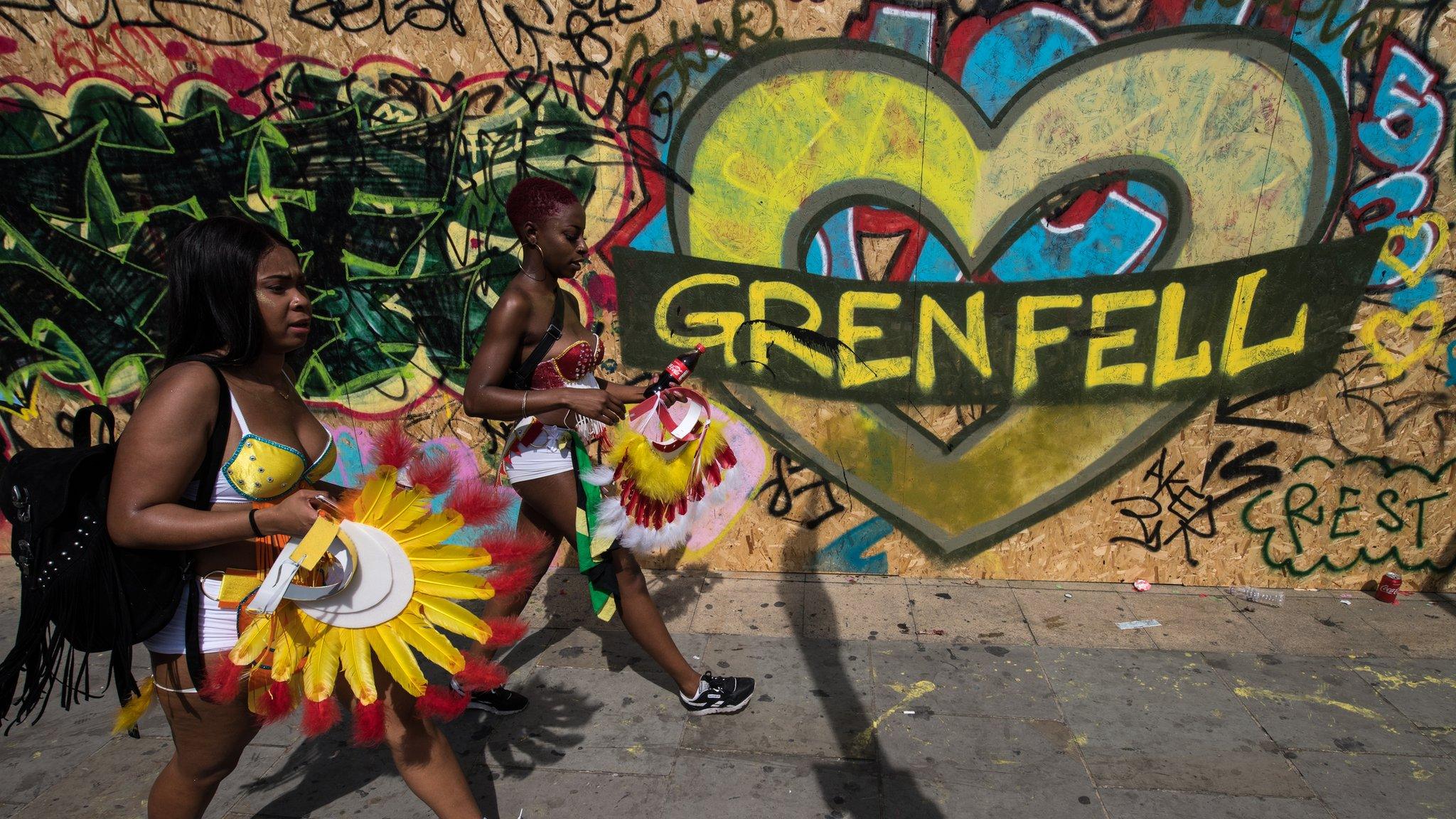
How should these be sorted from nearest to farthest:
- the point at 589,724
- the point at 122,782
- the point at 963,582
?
the point at 122,782 → the point at 589,724 → the point at 963,582

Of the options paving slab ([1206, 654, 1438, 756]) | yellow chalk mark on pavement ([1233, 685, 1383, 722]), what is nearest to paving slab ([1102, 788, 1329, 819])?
paving slab ([1206, 654, 1438, 756])

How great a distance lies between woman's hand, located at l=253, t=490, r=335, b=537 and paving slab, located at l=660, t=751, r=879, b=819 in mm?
1603

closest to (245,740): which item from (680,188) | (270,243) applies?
(270,243)

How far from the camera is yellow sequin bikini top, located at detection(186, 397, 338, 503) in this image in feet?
6.24

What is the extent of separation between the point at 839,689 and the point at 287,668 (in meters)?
2.18

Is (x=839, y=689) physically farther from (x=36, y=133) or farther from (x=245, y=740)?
(x=36, y=133)

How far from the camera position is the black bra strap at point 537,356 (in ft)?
9.59

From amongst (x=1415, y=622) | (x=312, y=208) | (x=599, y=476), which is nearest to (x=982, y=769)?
(x=599, y=476)

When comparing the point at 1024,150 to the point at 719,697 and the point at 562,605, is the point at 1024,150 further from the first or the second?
the point at 562,605

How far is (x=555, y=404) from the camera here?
9.08 ft

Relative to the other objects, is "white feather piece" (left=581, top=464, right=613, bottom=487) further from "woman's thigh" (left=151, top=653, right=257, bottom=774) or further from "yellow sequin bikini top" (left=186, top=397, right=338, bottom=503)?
"woman's thigh" (left=151, top=653, right=257, bottom=774)

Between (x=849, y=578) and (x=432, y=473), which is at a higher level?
(x=432, y=473)

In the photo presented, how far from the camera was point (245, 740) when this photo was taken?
83.2 inches

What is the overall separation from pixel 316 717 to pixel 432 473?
0.65 metres
